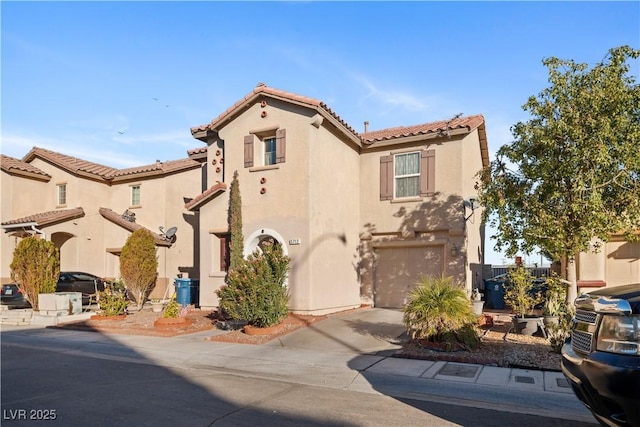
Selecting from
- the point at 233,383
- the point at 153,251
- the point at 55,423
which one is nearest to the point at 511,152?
the point at 233,383

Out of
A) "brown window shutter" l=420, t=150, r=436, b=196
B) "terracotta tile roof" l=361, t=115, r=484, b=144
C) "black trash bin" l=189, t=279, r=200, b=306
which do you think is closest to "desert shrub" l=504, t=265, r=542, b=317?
"brown window shutter" l=420, t=150, r=436, b=196

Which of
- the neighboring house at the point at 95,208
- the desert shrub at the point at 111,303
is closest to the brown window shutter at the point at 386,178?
the desert shrub at the point at 111,303

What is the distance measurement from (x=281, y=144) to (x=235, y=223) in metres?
2.71

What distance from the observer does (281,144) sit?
1391 cm

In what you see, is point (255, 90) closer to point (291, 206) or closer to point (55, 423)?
point (291, 206)

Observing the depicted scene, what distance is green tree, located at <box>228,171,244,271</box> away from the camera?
14008 mm

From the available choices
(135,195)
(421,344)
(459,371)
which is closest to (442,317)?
(421,344)

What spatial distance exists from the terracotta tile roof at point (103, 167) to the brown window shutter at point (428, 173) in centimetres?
1024

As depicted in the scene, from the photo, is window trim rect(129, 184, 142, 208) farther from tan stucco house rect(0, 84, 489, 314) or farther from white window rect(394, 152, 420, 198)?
white window rect(394, 152, 420, 198)

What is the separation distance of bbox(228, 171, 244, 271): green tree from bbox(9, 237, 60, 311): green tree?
6938 mm

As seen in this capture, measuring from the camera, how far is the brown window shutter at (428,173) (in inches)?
575

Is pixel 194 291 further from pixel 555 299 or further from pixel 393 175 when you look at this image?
pixel 555 299

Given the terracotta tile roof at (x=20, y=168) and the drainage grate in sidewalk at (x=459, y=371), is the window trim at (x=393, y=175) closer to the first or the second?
the drainage grate in sidewalk at (x=459, y=371)

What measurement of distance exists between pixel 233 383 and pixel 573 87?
8.09m
